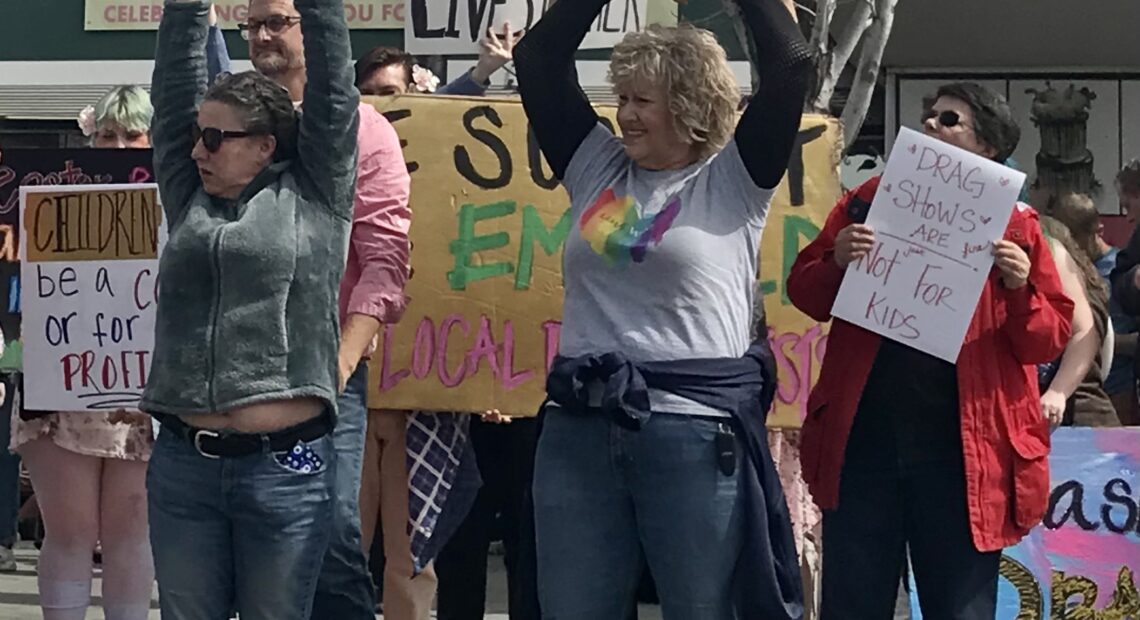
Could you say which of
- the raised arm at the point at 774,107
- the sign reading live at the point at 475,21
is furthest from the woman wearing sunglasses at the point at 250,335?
the sign reading live at the point at 475,21

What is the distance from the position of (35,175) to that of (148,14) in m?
8.73

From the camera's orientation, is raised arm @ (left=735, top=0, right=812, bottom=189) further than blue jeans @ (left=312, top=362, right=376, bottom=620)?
No

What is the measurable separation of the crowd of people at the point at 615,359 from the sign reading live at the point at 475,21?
64.4 inches

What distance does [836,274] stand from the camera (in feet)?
14.1

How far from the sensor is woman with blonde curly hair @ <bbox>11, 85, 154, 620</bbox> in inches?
205

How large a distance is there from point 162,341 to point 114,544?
168cm

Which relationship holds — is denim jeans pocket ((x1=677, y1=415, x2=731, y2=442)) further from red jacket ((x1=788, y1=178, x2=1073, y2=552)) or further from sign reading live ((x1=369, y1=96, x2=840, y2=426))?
Result: sign reading live ((x1=369, y1=96, x2=840, y2=426))

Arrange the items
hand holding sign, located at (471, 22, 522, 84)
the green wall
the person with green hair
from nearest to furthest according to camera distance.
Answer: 1. hand holding sign, located at (471, 22, 522, 84)
2. the person with green hair
3. the green wall

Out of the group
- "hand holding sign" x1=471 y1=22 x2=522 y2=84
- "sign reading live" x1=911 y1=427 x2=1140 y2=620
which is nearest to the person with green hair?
"hand holding sign" x1=471 y1=22 x2=522 y2=84

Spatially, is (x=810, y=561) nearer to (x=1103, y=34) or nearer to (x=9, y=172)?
(x=9, y=172)

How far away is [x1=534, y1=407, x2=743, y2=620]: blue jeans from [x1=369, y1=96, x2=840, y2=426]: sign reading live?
177cm

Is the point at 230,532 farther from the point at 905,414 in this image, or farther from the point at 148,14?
the point at 148,14

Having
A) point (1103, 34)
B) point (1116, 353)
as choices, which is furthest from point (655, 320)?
point (1103, 34)

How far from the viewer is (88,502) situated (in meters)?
5.26
